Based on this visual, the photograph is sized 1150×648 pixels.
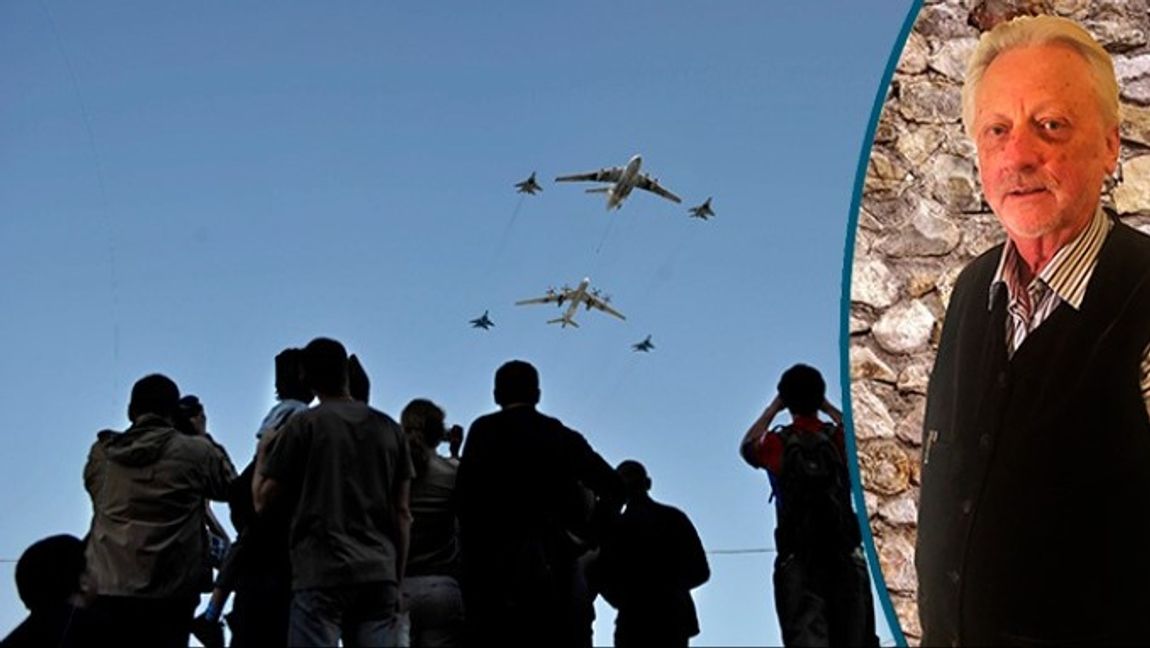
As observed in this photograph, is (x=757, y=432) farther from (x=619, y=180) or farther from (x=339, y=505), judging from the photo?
(x=619, y=180)

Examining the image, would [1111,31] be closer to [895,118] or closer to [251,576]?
[895,118]

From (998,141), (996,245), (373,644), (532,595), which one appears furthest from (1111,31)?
(373,644)

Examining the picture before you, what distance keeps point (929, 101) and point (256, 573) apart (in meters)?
2.98

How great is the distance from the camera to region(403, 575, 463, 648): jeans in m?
4.28

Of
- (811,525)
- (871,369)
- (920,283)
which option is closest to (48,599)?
(811,525)

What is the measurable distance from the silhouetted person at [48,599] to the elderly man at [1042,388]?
2.86 m

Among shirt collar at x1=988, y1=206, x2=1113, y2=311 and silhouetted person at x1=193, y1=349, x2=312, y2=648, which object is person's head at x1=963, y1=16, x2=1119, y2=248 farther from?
silhouetted person at x1=193, y1=349, x2=312, y2=648

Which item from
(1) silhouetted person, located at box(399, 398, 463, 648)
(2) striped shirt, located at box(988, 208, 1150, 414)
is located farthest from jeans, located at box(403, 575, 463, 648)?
(2) striped shirt, located at box(988, 208, 1150, 414)

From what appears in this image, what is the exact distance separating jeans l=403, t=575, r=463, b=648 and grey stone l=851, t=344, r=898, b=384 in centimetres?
172

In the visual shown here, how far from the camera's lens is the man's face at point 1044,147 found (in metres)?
5.02

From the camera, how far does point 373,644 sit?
3.94m

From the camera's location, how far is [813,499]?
4.38 meters

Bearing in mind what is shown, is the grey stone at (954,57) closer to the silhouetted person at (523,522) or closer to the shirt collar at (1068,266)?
the shirt collar at (1068,266)

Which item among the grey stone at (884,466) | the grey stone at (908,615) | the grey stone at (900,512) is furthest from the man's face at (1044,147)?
the grey stone at (908,615)
